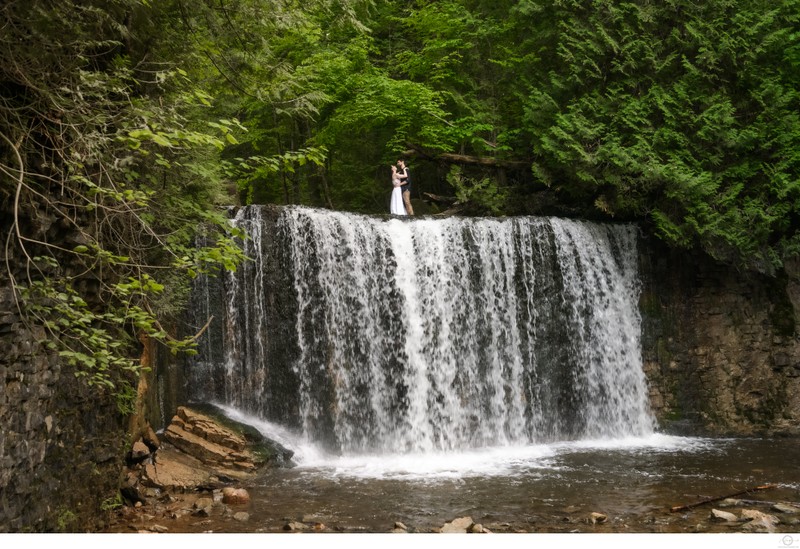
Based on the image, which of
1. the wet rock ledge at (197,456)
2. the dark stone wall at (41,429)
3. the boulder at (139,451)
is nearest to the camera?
the dark stone wall at (41,429)

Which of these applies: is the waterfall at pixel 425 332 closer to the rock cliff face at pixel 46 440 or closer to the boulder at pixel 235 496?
the boulder at pixel 235 496

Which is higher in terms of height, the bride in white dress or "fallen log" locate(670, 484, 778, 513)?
the bride in white dress

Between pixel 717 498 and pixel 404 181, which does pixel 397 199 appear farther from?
pixel 717 498

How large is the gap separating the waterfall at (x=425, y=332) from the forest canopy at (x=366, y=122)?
1253 millimetres

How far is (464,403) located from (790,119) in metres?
7.61

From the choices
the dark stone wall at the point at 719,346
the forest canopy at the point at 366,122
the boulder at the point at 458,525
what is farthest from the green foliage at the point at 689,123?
the boulder at the point at 458,525

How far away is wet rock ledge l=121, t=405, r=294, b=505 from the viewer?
818cm

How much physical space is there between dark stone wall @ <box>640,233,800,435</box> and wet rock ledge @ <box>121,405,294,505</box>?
24.1 feet

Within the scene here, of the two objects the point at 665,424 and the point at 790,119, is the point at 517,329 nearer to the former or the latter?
the point at 665,424

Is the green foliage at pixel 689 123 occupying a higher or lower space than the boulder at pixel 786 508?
higher

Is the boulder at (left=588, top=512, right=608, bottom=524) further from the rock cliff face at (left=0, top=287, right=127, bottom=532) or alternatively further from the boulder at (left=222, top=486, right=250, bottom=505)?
the rock cliff face at (left=0, top=287, right=127, bottom=532)

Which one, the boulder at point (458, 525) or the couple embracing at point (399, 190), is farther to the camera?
the couple embracing at point (399, 190)

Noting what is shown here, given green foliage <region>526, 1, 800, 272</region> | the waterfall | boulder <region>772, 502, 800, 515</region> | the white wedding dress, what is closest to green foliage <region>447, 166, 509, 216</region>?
the white wedding dress

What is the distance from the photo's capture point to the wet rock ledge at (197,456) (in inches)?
322
